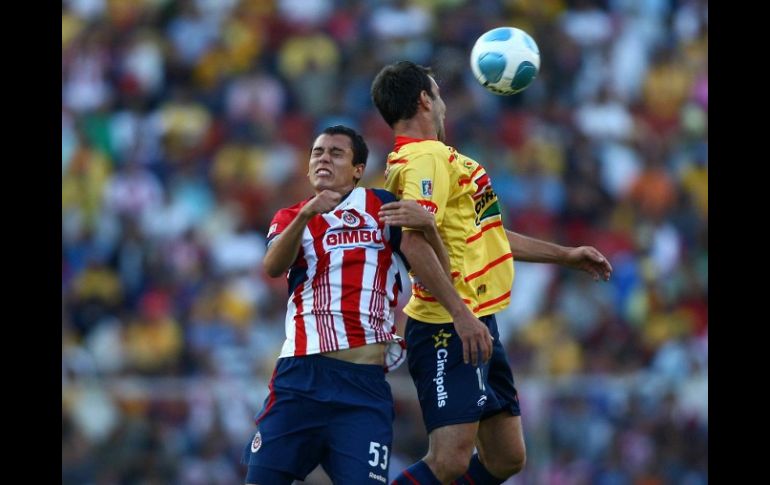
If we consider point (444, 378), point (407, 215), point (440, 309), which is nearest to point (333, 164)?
point (407, 215)

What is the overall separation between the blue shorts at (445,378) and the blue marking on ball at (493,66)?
4.33 ft

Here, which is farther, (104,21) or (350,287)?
(104,21)

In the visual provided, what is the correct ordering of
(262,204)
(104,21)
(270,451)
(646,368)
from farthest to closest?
(104,21)
(262,204)
(646,368)
(270,451)

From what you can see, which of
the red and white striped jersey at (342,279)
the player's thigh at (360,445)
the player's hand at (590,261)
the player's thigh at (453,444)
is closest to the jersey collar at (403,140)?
the red and white striped jersey at (342,279)

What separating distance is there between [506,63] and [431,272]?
1512mm

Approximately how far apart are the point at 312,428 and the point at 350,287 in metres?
0.67

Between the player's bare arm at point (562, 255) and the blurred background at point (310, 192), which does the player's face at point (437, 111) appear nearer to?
the player's bare arm at point (562, 255)

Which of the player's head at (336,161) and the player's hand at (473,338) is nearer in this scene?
the player's hand at (473,338)

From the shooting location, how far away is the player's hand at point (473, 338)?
18.8 ft

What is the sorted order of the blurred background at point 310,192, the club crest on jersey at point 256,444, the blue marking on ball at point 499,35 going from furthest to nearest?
1. the blurred background at point 310,192
2. the blue marking on ball at point 499,35
3. the club crest on jersey at point 256,444

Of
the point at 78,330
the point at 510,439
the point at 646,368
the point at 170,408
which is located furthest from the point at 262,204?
the point at 510,439
